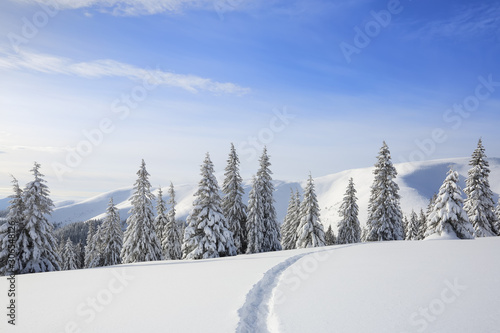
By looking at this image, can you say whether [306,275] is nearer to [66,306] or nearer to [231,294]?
[231,294]

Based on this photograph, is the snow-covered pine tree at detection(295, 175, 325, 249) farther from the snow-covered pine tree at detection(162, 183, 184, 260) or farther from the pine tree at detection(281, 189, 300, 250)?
the snow-covered pine tree at detection(162, 183, 184, 260)

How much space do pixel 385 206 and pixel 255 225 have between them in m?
17.1

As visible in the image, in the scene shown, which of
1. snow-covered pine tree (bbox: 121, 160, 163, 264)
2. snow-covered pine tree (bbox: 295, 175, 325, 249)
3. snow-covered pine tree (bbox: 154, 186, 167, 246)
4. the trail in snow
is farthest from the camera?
snow-covered pine tree (bbox: 154, 186, 167, 246)

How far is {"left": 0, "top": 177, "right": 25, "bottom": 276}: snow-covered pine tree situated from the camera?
77.2 feet

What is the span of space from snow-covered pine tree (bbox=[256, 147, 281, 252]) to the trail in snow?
77.7 ft

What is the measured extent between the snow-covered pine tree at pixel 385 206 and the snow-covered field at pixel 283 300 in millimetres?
21937

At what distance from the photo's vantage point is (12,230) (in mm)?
23453

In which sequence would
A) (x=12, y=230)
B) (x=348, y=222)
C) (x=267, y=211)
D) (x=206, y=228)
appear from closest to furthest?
(x=12, y=230) < (x=206, y=228) < (x=267, y=211) < (x=348, y=222)

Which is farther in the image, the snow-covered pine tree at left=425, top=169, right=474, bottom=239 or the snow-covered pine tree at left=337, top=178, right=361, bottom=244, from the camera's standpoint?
the snow-covered pine tree at left=337, top=178, right=361, bottom=244

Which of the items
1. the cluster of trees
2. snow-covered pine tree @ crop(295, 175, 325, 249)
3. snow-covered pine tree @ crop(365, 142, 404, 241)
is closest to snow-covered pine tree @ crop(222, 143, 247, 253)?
the cluster of trees

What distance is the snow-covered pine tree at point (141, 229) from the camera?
112 ft

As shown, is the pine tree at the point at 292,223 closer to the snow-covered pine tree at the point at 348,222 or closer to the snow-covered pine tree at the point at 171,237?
the snow-covered pine tree at the point at 348,222

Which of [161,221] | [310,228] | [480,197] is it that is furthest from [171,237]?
[480,197]

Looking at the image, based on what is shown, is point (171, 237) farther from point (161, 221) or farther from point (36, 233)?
point (36, 233)
